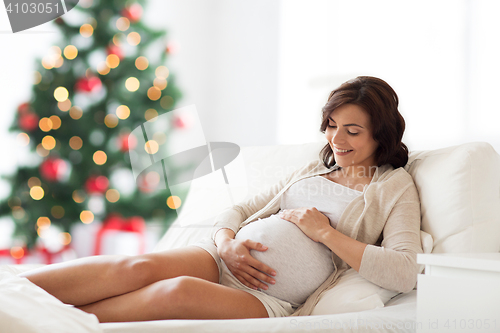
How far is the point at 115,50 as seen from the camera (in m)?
2.31

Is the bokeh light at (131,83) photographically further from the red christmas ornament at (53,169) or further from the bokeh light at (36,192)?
the bokeh light at (36,192)

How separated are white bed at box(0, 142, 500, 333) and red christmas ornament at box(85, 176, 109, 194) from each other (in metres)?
1.00

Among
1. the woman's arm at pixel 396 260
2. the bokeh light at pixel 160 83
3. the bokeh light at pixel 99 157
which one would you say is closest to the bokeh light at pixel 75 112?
the bokeh light at pixel 99 157

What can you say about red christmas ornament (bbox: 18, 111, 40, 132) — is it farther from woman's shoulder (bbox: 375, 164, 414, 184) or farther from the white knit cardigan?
woman's shoulder (bbox: 375, 164, 414, 184)

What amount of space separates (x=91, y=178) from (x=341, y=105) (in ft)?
5.55

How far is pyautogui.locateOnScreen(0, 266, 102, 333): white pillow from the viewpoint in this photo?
1.98 feet

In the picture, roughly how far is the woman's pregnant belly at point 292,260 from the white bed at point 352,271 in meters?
0.06

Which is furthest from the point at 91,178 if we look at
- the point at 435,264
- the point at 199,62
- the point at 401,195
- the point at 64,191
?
the point at 435,264

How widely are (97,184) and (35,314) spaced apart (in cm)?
176

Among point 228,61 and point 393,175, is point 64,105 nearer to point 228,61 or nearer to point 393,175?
point 228,61

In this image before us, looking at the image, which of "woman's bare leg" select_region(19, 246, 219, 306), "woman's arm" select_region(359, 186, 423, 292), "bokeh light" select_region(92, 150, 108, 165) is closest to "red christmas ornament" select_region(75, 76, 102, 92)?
"bokeh light" select_region(92, 150, 108, 165)

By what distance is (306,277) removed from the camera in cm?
99

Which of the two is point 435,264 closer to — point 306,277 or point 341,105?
point 306,277

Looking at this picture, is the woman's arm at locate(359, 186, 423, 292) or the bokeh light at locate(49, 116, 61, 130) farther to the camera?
the bokeh light at locate(49, 116, 61, 130)
